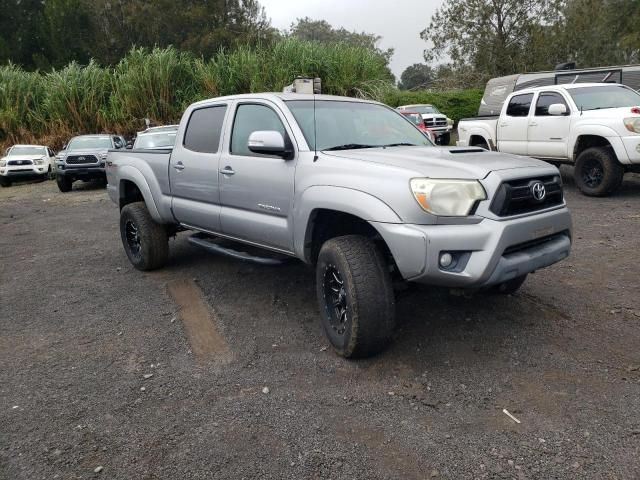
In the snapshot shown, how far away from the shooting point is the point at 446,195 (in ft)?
10.2

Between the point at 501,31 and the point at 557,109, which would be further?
the point at 501,31

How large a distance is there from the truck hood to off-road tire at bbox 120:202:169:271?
9.11 feet

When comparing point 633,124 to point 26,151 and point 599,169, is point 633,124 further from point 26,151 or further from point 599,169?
point 26,151

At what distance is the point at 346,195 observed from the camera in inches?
133

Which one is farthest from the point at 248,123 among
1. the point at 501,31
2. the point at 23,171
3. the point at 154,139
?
the point at 501,31

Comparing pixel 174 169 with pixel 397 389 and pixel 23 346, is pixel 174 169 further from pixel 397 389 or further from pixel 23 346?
pixel 397 389

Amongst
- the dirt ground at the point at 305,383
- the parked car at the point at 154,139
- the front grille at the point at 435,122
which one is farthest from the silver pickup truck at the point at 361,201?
the front grille at the point at 435,122

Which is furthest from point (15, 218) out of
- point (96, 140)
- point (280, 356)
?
point (280, 356)

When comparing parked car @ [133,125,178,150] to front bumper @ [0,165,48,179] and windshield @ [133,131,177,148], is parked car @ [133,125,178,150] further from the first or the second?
front bumper @ [0,165,48,179]

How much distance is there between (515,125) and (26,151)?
52.0 ft

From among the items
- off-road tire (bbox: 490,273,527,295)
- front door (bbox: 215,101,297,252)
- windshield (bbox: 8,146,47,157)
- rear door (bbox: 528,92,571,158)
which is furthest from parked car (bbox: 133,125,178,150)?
off-road tire (bbox: 490,273,527,295)

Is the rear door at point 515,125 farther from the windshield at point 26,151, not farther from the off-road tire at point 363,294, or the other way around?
the windshield at point 26,151

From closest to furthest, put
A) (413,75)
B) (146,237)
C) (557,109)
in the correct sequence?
(146,237), (557,109), (413,75)

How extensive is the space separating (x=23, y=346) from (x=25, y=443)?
58.6 inches
